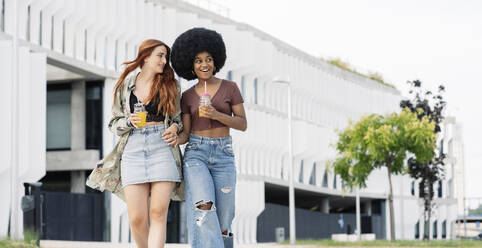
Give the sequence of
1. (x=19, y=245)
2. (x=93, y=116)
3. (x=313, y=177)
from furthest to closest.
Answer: (x=313, y=177), (x=93, y=116), (x=19, y=245)

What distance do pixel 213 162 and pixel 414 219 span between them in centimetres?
5704

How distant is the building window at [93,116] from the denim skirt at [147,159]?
2632cm

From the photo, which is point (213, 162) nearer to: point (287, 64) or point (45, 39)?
point (45, 39)

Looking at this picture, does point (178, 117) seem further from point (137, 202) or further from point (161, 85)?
point (137, 202)

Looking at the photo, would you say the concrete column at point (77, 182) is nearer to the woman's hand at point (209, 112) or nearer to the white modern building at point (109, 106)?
the white modern building at point (109, 106)

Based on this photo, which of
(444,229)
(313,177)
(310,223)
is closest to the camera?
(313,177)

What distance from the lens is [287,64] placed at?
44781mm

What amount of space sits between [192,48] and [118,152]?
0.88 m

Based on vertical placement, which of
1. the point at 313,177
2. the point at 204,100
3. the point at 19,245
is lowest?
the point at 19,245

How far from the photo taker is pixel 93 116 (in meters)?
32.3

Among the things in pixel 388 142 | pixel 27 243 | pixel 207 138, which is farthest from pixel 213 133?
pixel 388 142

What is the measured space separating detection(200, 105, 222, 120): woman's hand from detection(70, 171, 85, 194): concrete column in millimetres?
26731

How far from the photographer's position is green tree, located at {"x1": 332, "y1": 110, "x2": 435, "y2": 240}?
27500 mm

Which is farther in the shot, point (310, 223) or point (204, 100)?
point (310, 223)
